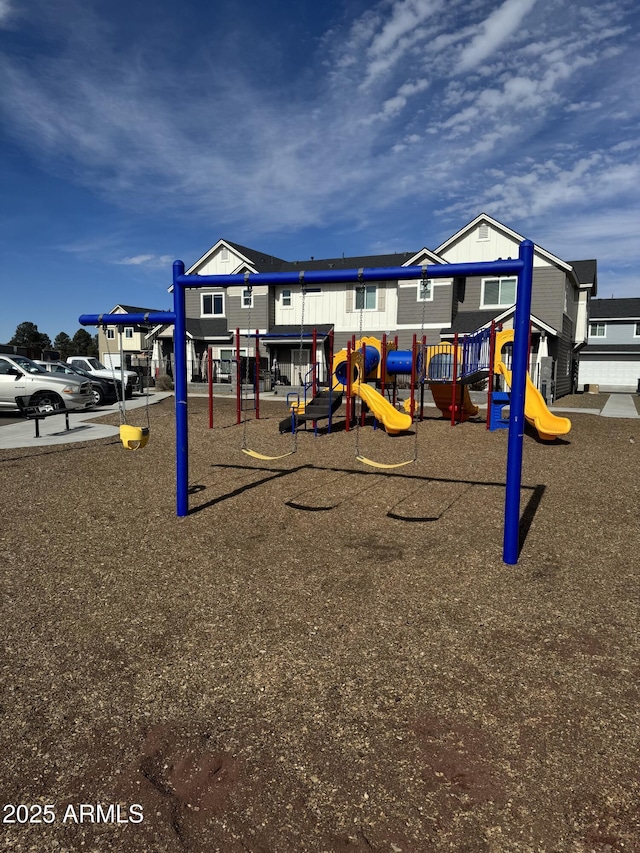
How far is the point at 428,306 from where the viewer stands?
27469 mm

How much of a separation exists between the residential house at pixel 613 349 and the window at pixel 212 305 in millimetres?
27308

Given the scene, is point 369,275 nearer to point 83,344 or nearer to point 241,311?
point 241,311

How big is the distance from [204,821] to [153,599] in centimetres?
234

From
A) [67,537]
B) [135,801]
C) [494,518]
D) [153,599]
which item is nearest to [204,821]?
[135,801]

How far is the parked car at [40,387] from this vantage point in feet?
52.0

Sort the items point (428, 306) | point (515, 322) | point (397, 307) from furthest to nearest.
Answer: point (397, 307)
point (428, 306)
point (515, 322)

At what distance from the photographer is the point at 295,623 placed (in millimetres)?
4082

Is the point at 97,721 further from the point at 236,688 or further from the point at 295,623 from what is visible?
the point at 295,623

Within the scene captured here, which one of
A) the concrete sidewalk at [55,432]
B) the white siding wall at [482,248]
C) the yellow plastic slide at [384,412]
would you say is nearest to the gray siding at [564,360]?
the white siding wall at [482,248]

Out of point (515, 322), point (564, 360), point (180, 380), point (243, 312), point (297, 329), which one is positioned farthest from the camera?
point (243, 312)

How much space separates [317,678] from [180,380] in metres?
4.16

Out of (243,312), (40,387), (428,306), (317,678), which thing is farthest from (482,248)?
(317,678)

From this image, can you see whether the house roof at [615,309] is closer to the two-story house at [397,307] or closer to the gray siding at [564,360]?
the two-story house at [397,307]

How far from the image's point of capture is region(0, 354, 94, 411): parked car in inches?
624
